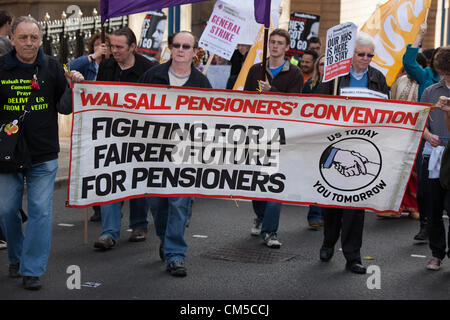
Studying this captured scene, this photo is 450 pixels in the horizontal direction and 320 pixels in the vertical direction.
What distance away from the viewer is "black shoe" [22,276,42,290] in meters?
5.82

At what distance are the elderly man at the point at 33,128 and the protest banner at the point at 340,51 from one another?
235 centimetres

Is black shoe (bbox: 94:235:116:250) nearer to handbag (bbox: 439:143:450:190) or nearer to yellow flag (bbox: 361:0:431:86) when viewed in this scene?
handbag (bbox: 439:143:450:190)

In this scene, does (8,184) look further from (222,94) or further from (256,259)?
(256,259)

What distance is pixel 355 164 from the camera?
20.4 ft

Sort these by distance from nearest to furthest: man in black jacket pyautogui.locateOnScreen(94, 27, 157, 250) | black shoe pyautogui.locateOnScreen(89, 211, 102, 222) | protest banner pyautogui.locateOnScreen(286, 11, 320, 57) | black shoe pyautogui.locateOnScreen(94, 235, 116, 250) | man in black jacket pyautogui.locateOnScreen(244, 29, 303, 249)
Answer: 1. black shoe pyautogui.locateOnScreen(94, 235, 116, 250)
2. man in black jacket pyautogui.locateOnScreen(244, 29, 303, 249)
3. man in black jacket pyautogui.locateOnScreen(94, 27, 157, 250)
4. black shoe pyautogui.locateOnScreen(89, 211, 102, 222)
5. protest banner pyautogui.locateOnScreen(286, 11, 320, 57)

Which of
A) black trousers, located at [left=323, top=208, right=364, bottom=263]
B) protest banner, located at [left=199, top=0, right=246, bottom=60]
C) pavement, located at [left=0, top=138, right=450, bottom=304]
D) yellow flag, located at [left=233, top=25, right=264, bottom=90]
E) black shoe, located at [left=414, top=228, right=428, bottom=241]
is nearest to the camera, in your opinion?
pavement, located at [left=0, top=138, right=450, bottom=304]

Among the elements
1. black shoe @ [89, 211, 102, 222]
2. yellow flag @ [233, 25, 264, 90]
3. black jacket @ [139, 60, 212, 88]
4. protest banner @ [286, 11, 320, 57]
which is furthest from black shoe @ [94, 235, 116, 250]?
protest banner @ [286, 11, 320, 57]

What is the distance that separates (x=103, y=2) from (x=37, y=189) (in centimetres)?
235

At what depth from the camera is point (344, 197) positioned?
20.5ft

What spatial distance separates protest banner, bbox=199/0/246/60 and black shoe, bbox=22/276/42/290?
470cm

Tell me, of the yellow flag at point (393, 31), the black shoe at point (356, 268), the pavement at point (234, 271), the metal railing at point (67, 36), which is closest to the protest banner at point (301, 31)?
the yellow flag at point (393, 31)

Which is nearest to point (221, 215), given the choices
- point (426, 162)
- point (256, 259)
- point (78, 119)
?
point (256, 259)

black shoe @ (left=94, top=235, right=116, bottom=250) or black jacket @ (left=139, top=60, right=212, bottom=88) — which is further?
black shoe @ (left=94, top=235, right=116, bottom=250)

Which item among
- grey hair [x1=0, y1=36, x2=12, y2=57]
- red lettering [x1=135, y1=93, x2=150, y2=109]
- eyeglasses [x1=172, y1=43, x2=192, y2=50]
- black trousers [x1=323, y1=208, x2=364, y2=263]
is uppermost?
eyeglasses [x1=172, y1=43, x2=192, y2=50]
